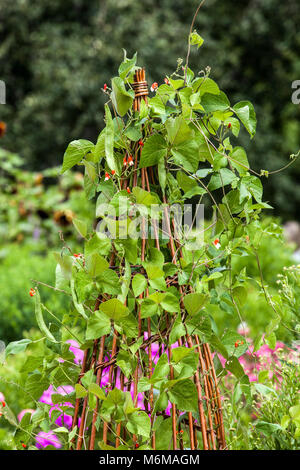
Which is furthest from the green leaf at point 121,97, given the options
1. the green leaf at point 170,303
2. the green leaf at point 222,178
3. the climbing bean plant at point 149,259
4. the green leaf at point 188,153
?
the green leaf at point 170,303

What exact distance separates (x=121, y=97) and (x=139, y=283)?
320mm

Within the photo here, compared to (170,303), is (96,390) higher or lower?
lower

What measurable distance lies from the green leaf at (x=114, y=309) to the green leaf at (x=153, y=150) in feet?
0.81

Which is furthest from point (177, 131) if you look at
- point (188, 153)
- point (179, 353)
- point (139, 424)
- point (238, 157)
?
point (139, 424)

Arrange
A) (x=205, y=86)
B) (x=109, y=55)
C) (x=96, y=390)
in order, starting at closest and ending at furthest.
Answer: (x=96, y=390) → (x=205, y=86) → (x=109, y=55)

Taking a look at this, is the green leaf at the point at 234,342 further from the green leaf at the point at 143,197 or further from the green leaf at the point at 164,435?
the green leaf at the point at 143,197

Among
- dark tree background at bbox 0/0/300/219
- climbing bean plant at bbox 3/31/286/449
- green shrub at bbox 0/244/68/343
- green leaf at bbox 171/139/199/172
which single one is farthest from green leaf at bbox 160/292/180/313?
dark tree background at bbox 0/0/300/219

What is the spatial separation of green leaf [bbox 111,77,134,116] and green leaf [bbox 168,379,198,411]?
1.54 feet

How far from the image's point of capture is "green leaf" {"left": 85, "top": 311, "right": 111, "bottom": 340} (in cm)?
83

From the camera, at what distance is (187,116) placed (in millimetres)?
912

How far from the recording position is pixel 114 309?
2.69ft

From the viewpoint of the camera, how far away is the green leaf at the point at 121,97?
867 millimetres

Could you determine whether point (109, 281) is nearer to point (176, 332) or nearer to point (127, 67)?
point (176, 332)
